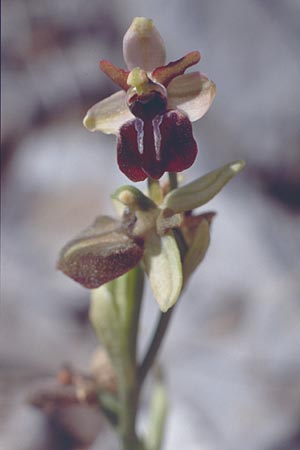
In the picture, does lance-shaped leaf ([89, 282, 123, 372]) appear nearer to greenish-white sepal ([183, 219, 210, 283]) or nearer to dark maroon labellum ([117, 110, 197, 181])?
greenish-white sepal ([183, 219, 210, 283])

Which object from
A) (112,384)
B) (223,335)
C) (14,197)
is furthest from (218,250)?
(112,384)

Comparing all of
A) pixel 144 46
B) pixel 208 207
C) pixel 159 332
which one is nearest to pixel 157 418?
pixel 159 332

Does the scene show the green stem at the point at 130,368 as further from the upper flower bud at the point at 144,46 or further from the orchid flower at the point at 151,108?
the upper flower bud at the point at 144,46

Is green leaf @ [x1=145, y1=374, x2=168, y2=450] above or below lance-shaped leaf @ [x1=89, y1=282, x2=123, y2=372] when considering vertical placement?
below

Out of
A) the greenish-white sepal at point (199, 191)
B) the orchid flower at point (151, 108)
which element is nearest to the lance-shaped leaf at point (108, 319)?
the greenish-white sepal at point (199, 191)

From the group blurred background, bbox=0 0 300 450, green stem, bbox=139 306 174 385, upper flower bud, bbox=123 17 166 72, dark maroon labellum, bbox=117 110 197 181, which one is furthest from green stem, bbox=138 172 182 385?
blurred background, bbox=0 0 300 450
